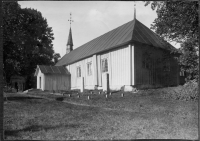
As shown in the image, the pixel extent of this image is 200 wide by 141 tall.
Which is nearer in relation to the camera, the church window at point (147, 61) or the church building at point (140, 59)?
→ the church building at point (140, 59)

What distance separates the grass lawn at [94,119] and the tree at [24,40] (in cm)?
57

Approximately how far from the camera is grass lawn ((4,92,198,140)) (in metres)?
3.40

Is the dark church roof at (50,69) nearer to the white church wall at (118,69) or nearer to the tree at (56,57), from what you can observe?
the tree at (56,57)

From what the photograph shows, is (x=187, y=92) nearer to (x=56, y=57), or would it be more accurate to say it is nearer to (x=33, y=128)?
(x=56, y=57)

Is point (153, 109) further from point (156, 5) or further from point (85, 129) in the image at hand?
point (156, 5)

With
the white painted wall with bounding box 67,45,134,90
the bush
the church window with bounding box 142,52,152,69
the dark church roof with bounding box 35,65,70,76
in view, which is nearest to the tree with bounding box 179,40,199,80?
the bush

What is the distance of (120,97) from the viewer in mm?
5324

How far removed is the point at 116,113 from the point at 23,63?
252 cm

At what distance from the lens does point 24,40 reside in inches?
134

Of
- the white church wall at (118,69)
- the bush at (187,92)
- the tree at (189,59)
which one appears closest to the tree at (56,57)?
the white church wall at (118,69)

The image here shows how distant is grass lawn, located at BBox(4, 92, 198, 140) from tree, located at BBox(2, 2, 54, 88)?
1.88ft

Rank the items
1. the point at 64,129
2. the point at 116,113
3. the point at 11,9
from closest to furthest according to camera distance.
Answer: the point at 11,9 < the point at 64,129 < the point at 116,113

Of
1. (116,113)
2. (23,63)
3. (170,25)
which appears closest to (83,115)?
(116,113)

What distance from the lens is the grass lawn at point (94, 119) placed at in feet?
11.1
